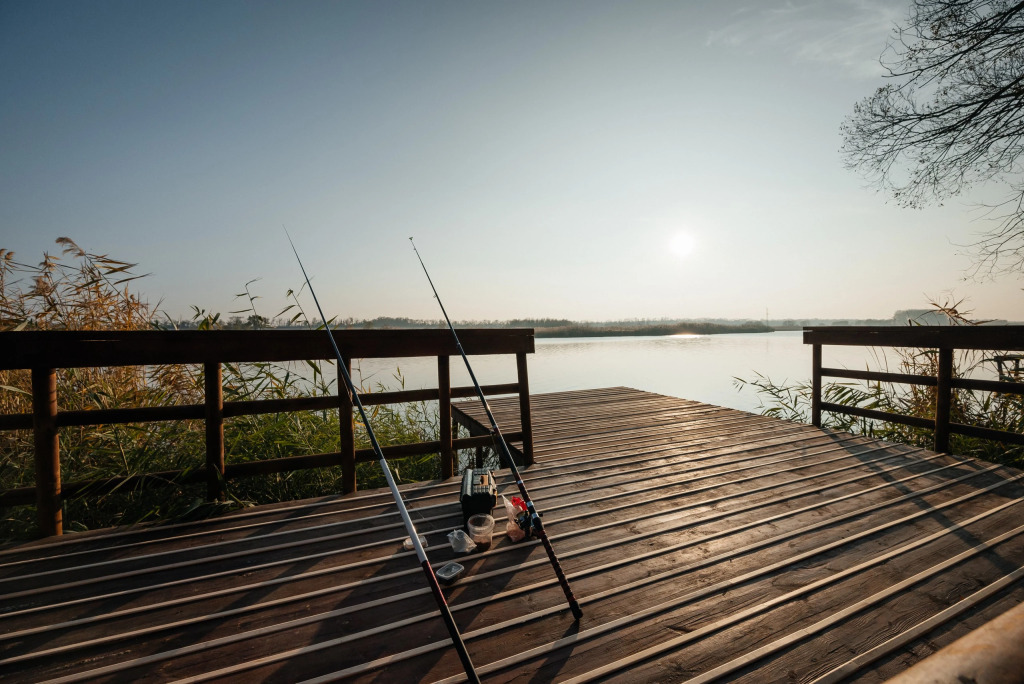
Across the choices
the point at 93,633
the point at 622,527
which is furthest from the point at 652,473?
the point at 93,633

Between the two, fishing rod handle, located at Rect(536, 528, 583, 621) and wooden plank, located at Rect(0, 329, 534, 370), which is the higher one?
wooden plank, located at Rect(0, 329, 534, 370)

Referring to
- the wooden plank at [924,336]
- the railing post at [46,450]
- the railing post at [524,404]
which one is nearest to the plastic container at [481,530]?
the railing post at [524,404]

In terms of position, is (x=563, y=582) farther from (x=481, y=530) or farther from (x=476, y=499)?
(x=476, y=499)

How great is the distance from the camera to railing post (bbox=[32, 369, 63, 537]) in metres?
2.68

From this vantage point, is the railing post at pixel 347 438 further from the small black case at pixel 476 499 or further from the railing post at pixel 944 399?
the railing post at pixel 944 399

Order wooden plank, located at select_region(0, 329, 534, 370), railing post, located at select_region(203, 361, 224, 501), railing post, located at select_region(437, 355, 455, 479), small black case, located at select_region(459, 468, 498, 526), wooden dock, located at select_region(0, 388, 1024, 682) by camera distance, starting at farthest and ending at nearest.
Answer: railing post, located at select_region(437, 355, 455, 479) < railing post, located at select_region(203, 361, 224, 501) < small black case, located at select_region(459, 468, 498, 526) < wooden plank, located at select_region(0, 329, 534, 370) < wooden dock, located at select_region(0, 388, 1024, 682)

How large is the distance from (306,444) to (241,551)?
5.57 feet

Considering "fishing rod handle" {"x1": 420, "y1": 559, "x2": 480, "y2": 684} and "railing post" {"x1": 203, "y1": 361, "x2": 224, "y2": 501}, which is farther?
"railing post" {"x1": 203, "y1": 361, "x2": 224, "y2": 501}

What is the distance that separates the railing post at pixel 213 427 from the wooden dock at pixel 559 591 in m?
0.28

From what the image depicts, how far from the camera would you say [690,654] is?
5.62ft

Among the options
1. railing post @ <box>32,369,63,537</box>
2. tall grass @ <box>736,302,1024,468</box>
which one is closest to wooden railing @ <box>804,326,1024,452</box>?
tall grass @ <box>736,302,1024,468</box>

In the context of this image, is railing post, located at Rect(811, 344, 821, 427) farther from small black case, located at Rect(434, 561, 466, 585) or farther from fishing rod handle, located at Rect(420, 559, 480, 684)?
fishing rod handle, located at Rect(420, 559, 480, 684)

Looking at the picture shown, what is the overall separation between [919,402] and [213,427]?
7.71 m

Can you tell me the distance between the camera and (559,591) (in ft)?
6.95
